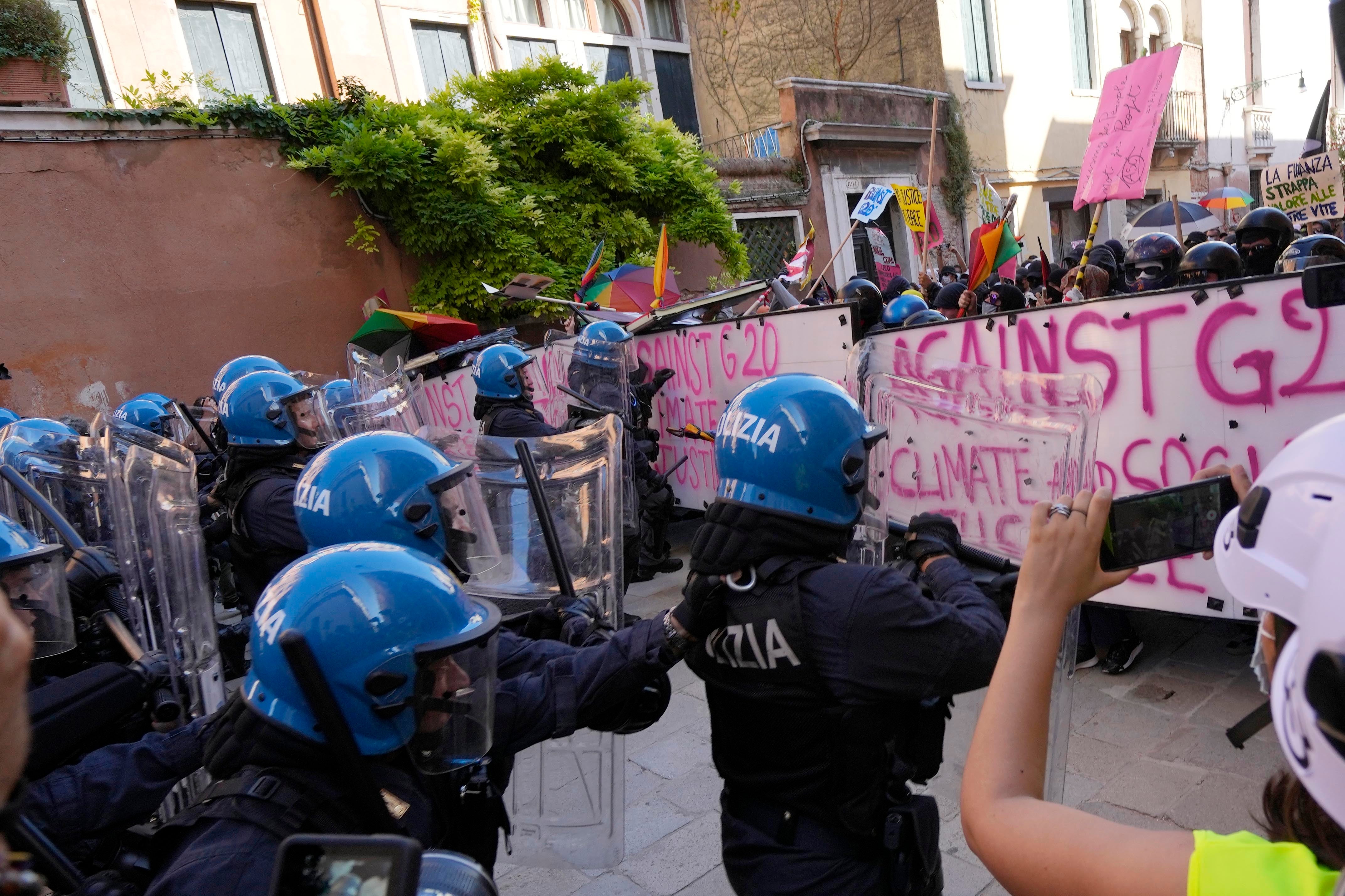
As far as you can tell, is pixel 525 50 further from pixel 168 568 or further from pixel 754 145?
pixel 168 568

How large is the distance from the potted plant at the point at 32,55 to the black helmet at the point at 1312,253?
465 inches

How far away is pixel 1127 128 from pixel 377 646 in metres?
5.63

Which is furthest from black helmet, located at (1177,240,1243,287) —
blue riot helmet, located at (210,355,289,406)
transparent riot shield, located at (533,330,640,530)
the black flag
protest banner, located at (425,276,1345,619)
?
the black flag

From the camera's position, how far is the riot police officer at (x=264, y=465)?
3.65 m

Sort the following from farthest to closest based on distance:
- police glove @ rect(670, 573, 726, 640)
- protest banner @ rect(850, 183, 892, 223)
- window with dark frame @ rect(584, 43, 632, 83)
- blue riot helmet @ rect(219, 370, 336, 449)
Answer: window with dark frame @ rect(584, 43, 632, 83) → protest banner @ rect(850, 183, 892, 223) → blue riot helmet @ rect(219, 370, 336, 449) → police glove @ rect(670, 573, 726, 640)

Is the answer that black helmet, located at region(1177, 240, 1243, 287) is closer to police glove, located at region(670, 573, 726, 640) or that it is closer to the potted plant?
police glove, located at region(670, 573, 726, 640)

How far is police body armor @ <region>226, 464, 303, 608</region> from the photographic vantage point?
12.0 ft

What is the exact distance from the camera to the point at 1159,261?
6.00m

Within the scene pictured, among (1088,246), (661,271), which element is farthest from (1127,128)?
(661,271)

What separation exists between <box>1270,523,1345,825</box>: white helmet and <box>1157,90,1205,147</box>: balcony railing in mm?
25945

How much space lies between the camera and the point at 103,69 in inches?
421

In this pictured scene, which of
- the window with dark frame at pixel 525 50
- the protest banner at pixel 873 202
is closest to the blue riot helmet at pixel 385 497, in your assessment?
the protest banner at pixel 873 202

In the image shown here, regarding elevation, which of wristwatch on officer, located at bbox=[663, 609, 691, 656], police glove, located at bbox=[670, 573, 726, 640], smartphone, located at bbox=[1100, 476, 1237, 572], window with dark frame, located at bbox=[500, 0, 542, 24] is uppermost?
window with dark frame, located at bbox=[500, 0, 542, 24]

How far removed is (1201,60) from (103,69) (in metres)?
26.4
